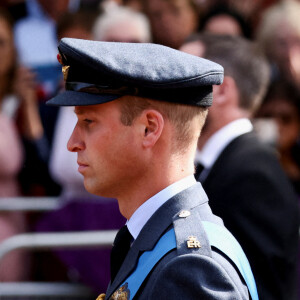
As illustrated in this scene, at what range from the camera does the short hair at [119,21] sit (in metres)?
5.23

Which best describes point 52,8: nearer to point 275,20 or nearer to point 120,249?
point 275,20

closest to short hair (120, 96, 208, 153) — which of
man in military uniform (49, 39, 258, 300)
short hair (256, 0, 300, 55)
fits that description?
man in military uniform (49, 39, 258, 300)

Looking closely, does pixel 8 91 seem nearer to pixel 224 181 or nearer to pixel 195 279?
pixel 224 181

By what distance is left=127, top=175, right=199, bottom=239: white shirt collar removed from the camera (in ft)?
6.97

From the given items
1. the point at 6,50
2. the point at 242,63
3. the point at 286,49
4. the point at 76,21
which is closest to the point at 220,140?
the point at 242,63

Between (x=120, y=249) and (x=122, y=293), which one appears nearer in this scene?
(x=122, y=293)

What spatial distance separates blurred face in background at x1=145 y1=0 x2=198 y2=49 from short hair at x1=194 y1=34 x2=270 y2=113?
1.79 metres

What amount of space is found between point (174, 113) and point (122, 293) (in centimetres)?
53

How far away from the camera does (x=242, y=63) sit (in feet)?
12.5

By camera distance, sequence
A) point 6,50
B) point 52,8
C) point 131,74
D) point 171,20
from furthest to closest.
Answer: point 52,8 < point 171,20 < point 6,50 < point 131,74

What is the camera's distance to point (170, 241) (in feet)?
6.66

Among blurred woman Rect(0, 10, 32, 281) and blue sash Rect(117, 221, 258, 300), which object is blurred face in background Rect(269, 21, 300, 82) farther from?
blue sash Rect(117, 221, 258, 300)

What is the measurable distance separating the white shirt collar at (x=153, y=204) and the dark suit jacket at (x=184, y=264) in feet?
0.05

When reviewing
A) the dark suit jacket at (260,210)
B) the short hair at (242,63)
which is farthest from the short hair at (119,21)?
the dark suit jacket at (260,210)
